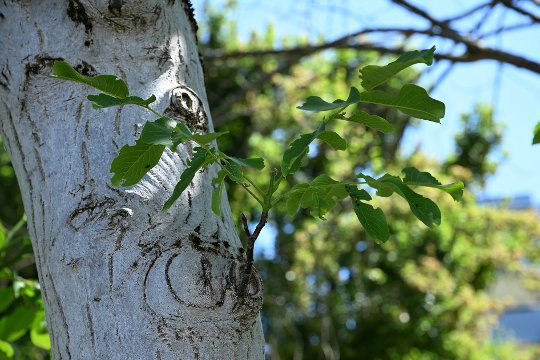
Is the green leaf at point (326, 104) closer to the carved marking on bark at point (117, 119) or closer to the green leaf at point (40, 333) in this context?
the carved marking on bark at point (117, 119)

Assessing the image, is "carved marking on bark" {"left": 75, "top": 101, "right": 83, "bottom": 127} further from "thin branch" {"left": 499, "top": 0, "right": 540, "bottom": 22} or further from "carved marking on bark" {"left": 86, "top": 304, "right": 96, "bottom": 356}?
"thin branch" {"left": 499, "top": 0, "right": 540, "bottom": 22}

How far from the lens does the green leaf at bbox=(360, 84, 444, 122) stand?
0.89 meters

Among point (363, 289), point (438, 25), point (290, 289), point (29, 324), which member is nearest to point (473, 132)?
point (363, 289)

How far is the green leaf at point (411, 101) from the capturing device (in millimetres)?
886

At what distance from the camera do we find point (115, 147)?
3.22ft

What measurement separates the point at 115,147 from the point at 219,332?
10.9 inches

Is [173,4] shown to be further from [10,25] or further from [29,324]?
[29,324]

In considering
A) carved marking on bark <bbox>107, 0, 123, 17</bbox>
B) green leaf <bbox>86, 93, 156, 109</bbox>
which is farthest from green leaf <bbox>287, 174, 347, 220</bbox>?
carved marking on bark <bbox>107, 0, 123, 17</bbox>

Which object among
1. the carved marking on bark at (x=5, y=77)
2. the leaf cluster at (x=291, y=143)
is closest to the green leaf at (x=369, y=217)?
the leaf cluster at (x=291, y=143)

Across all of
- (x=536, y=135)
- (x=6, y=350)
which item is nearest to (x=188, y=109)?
(x=536, y=135)

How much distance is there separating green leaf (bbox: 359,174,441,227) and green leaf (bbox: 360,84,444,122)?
0.10 metres

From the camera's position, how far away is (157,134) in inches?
33.5

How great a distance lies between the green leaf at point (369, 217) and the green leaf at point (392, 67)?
0.15 metres

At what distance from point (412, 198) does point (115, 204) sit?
14.7 inches
